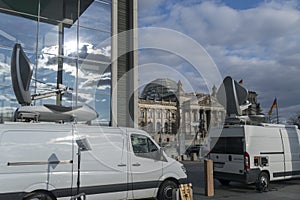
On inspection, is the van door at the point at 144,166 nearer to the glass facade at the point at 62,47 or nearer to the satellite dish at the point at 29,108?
the satellite dish at the point at 29,108

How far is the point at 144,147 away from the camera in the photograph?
849cm

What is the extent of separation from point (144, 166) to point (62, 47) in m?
10.2

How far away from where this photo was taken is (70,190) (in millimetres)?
7133

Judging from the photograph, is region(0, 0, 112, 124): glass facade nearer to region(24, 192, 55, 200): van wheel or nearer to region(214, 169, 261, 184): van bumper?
region(24, 192, 55, 200): van wheel

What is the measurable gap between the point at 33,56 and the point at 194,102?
9.50 m

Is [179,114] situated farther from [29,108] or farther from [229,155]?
[29,108]

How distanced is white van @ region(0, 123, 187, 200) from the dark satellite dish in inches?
61.6

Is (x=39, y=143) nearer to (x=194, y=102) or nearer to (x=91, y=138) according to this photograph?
(x=91, y=138)

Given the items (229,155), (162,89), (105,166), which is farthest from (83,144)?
(229,155)

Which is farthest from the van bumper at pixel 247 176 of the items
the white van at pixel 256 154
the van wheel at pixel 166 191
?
the van wheel at pixel 166 191

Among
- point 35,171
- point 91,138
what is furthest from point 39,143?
point 91,138

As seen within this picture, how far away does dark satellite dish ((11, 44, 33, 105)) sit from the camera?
26.8 ft

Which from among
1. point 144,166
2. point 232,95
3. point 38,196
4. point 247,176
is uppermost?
point 232,95

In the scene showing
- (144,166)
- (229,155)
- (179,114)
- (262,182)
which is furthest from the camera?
(229,155)
